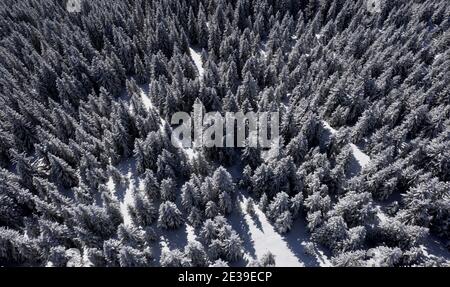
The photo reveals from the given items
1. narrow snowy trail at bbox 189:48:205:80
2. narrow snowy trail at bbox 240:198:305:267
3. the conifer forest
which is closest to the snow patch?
the conifer forest

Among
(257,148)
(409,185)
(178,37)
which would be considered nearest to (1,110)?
(178,37)

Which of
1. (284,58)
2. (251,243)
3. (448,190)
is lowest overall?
(251,243)

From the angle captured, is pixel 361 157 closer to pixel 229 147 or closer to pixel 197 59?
pixel 229 147

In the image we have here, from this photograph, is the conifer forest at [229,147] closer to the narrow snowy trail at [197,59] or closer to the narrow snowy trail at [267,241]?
the narrow snowy trail at [267,241]

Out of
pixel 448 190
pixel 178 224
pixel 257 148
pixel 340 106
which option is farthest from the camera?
pixel 340 106

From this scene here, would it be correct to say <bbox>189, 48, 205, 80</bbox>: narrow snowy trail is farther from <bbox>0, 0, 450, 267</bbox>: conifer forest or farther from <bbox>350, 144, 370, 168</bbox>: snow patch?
<bbox>350, 144, 370, 168</bbox>: snow patch

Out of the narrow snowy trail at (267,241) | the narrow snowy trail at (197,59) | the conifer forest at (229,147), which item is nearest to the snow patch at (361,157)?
the conifer forest at (229,147)

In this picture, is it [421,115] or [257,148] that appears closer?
[257,148]

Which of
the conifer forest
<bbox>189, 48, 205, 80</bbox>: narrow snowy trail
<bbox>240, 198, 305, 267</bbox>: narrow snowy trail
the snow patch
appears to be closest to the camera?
the conifer forest

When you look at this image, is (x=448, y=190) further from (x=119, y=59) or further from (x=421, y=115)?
(x=119, y=59)
